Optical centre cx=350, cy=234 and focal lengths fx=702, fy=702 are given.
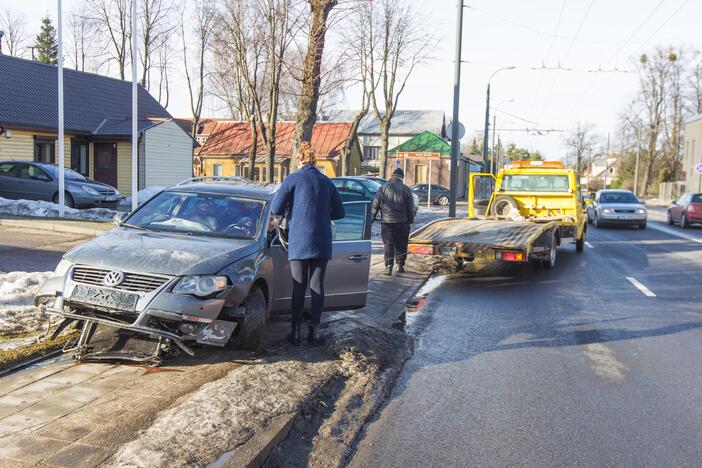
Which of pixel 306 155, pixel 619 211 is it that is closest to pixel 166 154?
pixel 619 211

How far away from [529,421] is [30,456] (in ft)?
10.5

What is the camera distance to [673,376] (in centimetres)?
615

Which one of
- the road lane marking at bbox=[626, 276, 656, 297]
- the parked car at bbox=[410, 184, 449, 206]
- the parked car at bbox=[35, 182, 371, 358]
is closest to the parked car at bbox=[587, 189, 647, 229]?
the road lane marking at bbox=[626, 276, 656, 297]

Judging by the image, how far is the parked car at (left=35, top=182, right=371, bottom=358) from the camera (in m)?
5.40

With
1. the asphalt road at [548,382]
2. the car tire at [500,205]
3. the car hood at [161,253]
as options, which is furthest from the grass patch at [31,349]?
the car tire at [500,205]

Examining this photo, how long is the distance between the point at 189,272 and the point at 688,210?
2595 cm

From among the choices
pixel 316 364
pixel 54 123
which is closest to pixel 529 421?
pixel 316 364

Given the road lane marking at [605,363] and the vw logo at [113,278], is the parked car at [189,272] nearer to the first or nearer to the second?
the vw logo at [113,278]

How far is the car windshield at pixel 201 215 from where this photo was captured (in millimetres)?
6625

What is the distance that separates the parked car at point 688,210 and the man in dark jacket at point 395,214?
18697 millimetres

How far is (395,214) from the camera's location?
12414mm

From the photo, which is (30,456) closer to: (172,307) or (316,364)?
(172,307)

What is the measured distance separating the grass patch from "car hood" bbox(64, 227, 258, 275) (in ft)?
2.74

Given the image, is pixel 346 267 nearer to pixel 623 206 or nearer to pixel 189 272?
pixel 189 272
